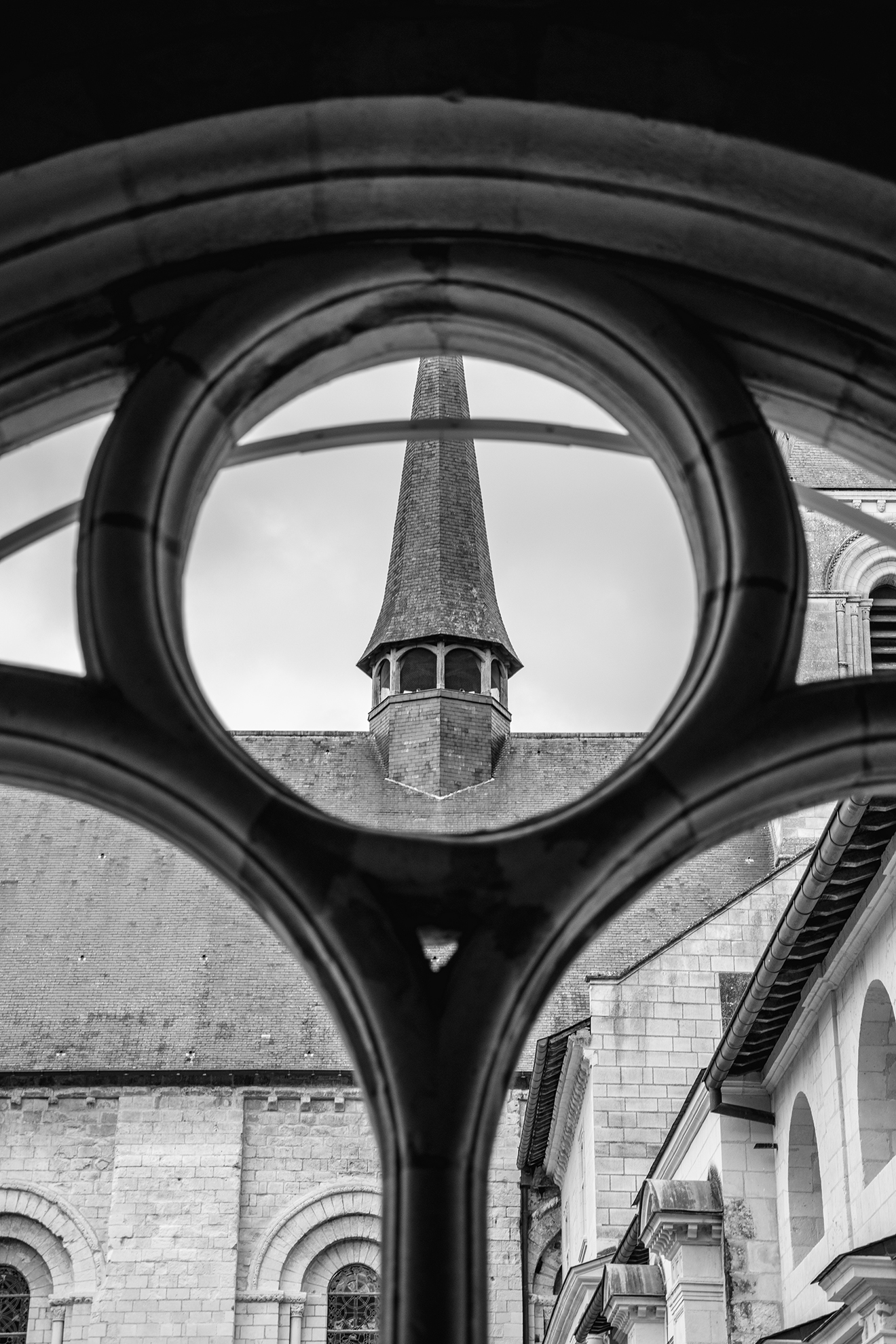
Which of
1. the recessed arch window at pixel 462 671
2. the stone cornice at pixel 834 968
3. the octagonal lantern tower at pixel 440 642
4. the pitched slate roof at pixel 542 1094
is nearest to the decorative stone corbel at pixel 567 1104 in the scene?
the pitched slate roof at pixel 542 1094

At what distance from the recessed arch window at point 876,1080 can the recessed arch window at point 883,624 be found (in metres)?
14.0

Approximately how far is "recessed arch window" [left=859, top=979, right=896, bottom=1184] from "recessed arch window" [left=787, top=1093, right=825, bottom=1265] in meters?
2.08

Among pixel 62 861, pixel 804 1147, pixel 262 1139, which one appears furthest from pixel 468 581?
pixel 804 1147

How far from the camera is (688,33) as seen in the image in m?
2.32

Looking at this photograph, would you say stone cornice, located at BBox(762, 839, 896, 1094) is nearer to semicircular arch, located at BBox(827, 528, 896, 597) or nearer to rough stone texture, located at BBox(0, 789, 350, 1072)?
semicircular arch, located at BBox(827, 528, 896, 597)

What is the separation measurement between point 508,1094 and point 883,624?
13132 mm

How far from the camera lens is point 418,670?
29469 millimetres

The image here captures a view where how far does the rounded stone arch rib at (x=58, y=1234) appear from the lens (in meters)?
22.8

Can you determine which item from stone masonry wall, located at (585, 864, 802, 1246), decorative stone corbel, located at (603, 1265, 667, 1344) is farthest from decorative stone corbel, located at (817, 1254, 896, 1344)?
stone masonry wall, located at (585, 864, 802, 1246)

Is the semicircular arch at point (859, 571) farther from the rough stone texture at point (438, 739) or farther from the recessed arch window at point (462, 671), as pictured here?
the recessed arch window at point (462, 671)

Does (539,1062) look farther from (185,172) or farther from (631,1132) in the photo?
(185,172)

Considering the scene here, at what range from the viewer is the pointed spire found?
2975 cm

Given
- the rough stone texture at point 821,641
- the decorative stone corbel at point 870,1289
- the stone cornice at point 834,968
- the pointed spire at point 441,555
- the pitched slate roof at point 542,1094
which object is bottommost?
the decorative stone corbel at point 870,1289

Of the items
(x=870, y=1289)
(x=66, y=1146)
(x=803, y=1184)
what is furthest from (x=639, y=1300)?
(x=66, y=1146)
